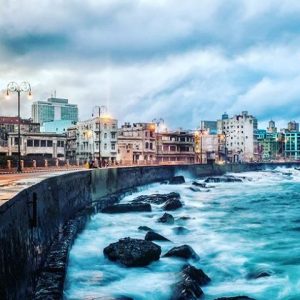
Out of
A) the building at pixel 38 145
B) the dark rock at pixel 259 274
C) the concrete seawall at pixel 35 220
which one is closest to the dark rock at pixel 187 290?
the dark rock at pixel 259 274

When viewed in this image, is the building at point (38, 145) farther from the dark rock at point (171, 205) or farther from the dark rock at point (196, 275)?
the dark rock at point (196, 275)

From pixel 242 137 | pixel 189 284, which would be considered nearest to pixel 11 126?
pixel 189 284

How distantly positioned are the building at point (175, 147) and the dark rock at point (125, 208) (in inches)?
2746

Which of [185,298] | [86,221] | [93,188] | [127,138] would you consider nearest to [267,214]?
[93,188]

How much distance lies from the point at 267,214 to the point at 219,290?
69.4ft

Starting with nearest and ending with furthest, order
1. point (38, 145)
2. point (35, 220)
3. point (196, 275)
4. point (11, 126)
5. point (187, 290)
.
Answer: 1. point (187, 290)
2. point (35, 220)
3. point (196, 275)
4. point (38, 145)
5. point (11, 126)

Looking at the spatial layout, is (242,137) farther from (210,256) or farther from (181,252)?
(181,252)

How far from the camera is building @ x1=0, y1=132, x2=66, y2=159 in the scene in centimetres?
7712

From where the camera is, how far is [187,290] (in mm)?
12891

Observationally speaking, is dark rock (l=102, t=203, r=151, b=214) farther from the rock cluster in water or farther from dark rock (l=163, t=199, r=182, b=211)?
the rock cluster in water

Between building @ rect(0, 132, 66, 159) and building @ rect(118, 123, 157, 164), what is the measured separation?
13.8m

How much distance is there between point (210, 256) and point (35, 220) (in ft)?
30.1

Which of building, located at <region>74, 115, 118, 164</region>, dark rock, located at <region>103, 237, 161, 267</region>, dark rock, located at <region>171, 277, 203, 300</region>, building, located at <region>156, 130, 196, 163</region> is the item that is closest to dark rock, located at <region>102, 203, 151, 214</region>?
dark rock, located at <region>103, 237, 161, 267</region>

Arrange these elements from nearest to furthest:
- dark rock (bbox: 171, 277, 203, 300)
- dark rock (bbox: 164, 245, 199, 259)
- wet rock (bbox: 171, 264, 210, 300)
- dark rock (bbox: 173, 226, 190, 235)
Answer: dark rock (bbox: 171, 277, 203, 300)
wet rock (bbox: 171, 264, 210, 300)
dark rock (bbox: 164, 245, 199, 259)
dark rock (bbox: 173, 226, 190, 235)
